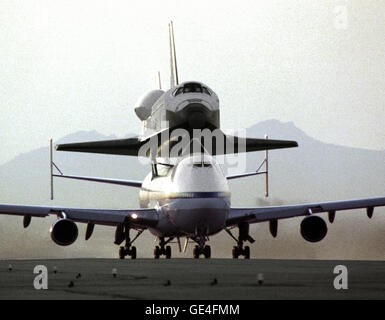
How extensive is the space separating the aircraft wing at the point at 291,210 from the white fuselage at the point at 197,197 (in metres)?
2.88

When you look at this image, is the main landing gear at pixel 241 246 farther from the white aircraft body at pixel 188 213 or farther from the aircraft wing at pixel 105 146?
the aircraft wing at pixel 105 146

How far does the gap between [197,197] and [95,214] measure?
19.9ft

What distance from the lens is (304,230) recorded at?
40.4 metres

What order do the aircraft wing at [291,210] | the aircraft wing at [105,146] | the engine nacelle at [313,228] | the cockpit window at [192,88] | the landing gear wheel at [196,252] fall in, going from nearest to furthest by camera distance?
1. the landing gear wheel at [196,252]
2. the engine nacelle at [313,228]
3. the aircraft wing at [291,210]
4. the cockpit window at [192,88]
5. the aircraft wing at [105,146]

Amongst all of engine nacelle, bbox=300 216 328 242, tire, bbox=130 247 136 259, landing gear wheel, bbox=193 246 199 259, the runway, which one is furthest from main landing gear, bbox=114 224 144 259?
the runway

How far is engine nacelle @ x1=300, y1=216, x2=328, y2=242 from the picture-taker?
40.1m

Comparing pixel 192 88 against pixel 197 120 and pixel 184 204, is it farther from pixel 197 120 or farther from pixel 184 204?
pixel 184 204

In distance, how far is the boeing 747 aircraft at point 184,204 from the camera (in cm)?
3791

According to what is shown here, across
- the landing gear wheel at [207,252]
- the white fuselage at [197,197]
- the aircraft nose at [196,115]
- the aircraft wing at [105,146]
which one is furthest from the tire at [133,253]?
the aircraft wing at [105,146]

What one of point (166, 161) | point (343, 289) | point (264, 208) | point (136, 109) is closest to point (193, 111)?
point (166, 161)

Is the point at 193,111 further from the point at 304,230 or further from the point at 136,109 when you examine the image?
the point at 136,109
